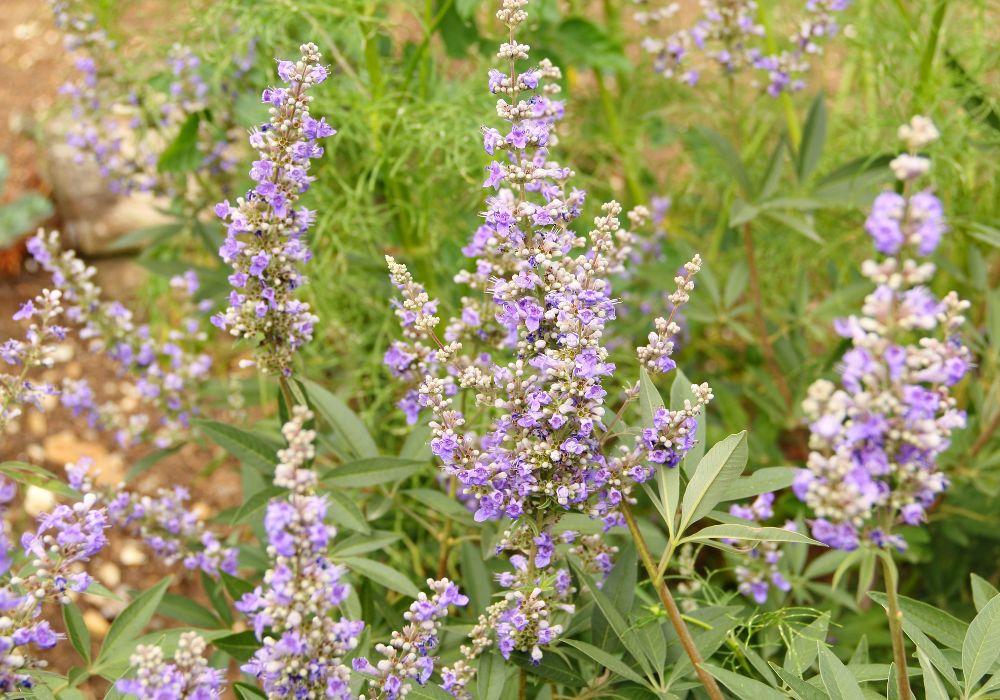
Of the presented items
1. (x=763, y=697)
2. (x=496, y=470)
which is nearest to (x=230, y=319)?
(x=496, y=470)

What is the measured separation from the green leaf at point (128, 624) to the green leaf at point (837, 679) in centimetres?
125

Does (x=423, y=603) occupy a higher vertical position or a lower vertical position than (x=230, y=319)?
lower

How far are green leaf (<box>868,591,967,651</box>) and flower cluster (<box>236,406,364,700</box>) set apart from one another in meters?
1.05

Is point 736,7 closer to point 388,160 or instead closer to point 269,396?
point 388,160

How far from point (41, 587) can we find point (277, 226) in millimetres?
735

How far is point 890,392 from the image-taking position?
129 cm

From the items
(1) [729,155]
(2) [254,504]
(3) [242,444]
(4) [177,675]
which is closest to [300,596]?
(4) [177,675]

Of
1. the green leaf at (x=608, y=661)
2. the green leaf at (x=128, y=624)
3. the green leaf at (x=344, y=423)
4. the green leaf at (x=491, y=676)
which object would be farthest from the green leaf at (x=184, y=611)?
the green leaf at (x=608, y=661)

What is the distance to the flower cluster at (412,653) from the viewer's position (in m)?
1.66

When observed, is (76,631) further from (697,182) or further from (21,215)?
(21,215)

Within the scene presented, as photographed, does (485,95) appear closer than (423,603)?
No

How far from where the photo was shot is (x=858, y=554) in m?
2.19

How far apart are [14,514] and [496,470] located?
2789 mm

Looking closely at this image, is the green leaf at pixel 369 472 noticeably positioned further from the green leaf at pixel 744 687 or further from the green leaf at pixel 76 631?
the green leaf at pixel 744 687
